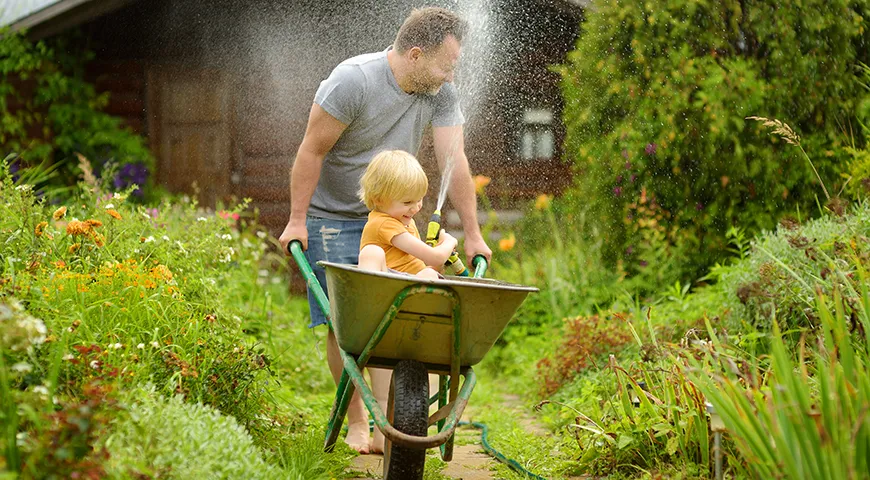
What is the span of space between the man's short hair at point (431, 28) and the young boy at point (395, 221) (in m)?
0.49

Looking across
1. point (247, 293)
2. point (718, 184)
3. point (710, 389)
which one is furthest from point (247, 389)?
point (718, 184)

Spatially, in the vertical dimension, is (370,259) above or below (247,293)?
above

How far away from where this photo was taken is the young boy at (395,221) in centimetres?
269

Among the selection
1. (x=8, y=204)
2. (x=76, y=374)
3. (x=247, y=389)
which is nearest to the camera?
(x=76, y=374)

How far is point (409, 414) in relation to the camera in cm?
248

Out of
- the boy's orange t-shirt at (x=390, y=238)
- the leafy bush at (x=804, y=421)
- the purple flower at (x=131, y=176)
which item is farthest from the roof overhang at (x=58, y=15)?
the leafy bush at (x=804, y=421)

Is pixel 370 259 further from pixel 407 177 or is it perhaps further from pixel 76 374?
pixel 76 374

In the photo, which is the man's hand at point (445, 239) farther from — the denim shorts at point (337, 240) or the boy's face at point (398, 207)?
the denim shorts at point (337, 240)

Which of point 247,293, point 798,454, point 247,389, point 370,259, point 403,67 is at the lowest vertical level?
point 247,293

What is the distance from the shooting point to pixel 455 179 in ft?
10.9

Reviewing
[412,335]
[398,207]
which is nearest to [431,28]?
[398,207]

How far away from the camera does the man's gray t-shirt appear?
314 cm

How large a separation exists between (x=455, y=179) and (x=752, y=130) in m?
2.58

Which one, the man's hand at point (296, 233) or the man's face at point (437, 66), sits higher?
the man's face at point (437, 66)
